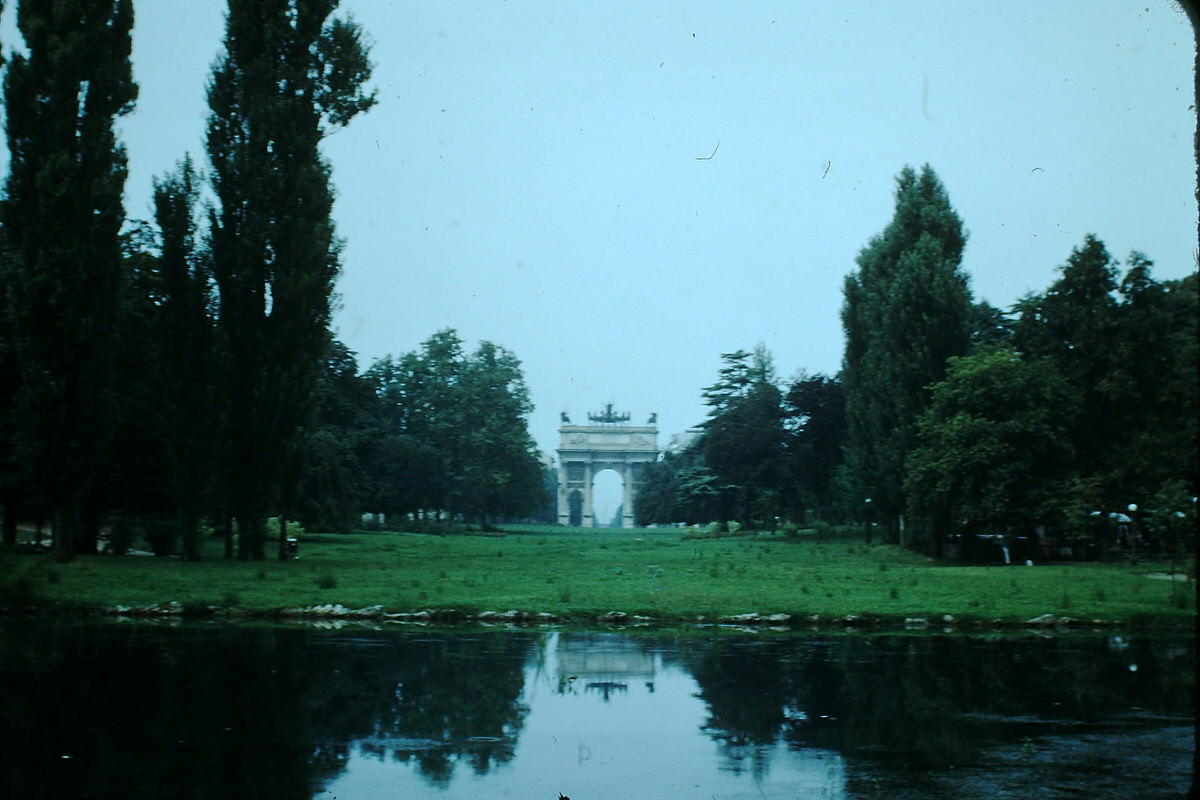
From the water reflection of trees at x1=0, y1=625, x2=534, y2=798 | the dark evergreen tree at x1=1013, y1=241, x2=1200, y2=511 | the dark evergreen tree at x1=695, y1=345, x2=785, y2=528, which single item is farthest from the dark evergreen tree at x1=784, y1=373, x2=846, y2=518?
the water reflection of trees at x1=0, y1=625, x2=534, y2=798

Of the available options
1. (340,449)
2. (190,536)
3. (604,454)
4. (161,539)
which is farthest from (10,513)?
(604,454)

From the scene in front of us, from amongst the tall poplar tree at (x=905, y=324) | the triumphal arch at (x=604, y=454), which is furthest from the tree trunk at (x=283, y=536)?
the triumphal arch at (x=604, y=454)

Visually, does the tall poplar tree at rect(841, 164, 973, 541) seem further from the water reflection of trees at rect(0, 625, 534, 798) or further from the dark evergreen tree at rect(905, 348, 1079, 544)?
the water reflection of trees at rect(0, 625, 534, 798)

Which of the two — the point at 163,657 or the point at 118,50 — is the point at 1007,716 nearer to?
the point at 163,657

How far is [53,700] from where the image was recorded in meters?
9.07

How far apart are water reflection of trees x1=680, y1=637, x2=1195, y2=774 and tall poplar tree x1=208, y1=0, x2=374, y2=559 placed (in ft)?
55.8

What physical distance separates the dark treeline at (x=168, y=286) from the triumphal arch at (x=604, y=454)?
79.8 metres

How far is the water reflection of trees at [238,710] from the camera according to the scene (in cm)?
671

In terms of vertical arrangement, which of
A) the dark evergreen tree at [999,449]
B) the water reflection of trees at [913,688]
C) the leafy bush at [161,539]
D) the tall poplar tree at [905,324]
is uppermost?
the tall poplar tree at [905,324]

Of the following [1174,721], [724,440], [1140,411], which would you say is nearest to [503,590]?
[1174,721]

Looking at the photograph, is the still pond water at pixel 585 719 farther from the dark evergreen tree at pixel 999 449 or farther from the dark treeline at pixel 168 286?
the dark evergreen tree at pixel 999 449

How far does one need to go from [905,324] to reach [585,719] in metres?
31.0

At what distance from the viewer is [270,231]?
2827 centimetres

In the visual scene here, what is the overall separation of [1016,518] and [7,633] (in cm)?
2521
